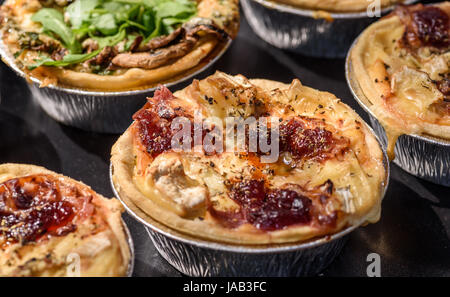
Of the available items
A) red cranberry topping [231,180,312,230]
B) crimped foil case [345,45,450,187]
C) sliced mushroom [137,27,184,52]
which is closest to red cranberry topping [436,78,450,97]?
crimped foil case [345,45,450,187]

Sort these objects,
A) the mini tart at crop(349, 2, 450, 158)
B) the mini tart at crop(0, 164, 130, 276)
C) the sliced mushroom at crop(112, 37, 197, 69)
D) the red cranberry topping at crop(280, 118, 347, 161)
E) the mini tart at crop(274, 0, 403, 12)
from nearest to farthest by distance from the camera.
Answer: the mini tart at crop(0, 164, 130, 276), the red cranberry topping at crop(280, 118, 347, 161), the mini tart at crop(349, 2, 450, 158), the sliced mushroom at crop(112, 37, 197, 69), the mini tart at crop(274, 0, 403, 12)

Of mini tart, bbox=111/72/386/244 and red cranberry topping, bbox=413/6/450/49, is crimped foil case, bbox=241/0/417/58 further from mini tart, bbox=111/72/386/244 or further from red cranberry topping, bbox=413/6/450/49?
mini tart, bbox=111/72/386/244

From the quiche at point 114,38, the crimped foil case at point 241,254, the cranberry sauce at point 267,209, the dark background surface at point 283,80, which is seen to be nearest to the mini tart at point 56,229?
the crimped foil case at point 241,254

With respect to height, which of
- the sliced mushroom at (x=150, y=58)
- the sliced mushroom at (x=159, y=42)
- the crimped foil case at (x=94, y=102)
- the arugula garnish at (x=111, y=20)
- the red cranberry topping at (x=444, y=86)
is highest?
the arugula garnish at (x=111, y=20)

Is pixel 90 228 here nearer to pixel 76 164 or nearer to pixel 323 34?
pixel 76 164

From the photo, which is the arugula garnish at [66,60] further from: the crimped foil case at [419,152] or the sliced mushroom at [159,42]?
the crimped foil case at [419,152]

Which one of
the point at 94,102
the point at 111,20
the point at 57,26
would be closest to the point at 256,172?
the point at 94,102
